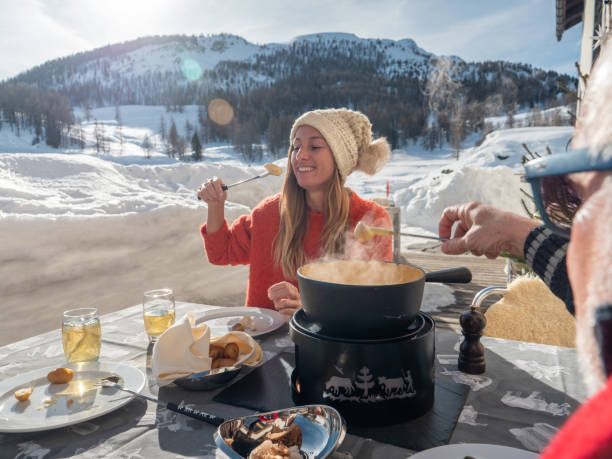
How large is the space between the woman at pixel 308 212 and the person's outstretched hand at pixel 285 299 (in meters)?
0.61

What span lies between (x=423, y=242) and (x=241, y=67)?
78.5m

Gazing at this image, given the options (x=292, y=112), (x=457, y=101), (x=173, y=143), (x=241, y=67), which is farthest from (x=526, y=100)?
(x=241, y=67)

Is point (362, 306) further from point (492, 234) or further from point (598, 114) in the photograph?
point (598, 114)

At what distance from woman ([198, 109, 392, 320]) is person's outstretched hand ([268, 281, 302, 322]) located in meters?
0.61

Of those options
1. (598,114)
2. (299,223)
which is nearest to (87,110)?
(299,223)

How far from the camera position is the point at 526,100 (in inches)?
1577

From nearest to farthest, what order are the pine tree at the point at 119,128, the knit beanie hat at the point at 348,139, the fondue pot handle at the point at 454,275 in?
the fondue pot handle at the point at 454,275
the knit beanie hat at the point at 348,139
the pine tree at the point at 119,128

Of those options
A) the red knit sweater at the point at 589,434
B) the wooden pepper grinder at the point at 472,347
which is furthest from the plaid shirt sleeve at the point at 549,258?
the red knit sweater at the point at 589,434

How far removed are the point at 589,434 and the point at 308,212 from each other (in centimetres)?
234

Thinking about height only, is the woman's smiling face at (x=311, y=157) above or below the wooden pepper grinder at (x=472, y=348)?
above

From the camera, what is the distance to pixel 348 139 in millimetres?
2428

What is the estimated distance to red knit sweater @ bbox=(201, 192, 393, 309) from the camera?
95.2 inches

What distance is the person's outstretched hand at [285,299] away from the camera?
5.35ft

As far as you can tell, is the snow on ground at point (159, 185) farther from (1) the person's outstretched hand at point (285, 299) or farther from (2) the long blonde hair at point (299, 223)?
(1) the person's outstretched hand at point (285, 299)
